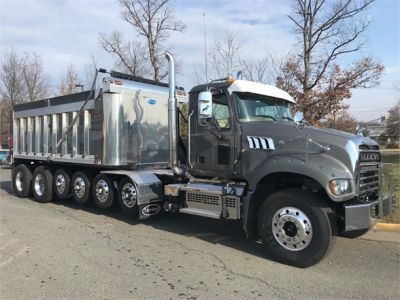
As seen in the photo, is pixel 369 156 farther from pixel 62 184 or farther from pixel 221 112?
pixel 62 184

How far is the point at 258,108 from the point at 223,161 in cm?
102

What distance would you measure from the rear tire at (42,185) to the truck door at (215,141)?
5444 millimetres

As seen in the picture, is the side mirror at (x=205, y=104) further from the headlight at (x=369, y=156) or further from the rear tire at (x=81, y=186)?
the rear tire at (x=81, y=186)

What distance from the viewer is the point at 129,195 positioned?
8703 mm

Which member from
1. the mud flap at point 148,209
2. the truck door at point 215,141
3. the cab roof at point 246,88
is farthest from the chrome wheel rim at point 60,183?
the cab roof at point 246,88

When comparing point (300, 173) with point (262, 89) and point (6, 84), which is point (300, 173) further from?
point (6, 84)

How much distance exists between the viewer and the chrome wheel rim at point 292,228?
18.9 feet

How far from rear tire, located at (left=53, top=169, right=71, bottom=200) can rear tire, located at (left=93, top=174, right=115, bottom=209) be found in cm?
143

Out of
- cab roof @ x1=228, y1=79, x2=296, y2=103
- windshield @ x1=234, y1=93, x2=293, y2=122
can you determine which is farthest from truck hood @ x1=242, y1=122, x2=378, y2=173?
cab roof @ x1=228, y1=79, x2=296, y2=103

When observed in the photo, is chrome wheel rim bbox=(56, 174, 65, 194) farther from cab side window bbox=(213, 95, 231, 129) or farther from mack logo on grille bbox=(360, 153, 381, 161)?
mack logo on grille bbox=(360, 153, 381, 161)

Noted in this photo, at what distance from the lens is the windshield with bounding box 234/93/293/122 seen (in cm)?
681

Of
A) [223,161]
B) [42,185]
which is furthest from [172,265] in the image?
[42,185]

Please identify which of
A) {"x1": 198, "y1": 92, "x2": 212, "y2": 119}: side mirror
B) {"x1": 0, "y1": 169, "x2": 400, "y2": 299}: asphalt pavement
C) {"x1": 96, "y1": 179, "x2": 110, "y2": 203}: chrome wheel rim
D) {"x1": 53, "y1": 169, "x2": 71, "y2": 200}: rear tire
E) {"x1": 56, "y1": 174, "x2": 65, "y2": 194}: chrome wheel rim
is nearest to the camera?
{"x1": 0, "y1": 169, "x2": 400, "y2": 299}: asphalt pavement

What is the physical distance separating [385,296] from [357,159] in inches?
68.3
